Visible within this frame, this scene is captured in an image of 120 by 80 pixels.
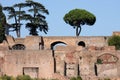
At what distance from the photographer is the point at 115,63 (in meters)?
54.7

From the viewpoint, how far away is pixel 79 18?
68125 mm

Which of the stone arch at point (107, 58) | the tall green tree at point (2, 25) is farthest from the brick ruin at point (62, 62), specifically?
the tall green tree at point (2, 25)

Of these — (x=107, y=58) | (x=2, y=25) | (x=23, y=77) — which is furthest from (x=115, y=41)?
(x=23, y=77)

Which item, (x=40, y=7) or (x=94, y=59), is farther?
(x=40, y=7)

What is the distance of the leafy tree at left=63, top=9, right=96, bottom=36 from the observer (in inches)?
2682

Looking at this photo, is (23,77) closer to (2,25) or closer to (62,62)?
(62,62)

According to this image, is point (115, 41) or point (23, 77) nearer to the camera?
point (23, 77)

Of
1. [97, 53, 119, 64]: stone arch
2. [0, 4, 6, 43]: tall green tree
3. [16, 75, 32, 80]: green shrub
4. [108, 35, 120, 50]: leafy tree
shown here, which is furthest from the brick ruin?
[0, 4, 6, 43]: tall green tree

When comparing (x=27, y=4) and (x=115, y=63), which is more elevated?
(x=27, y=4)

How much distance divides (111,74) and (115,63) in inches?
41.4

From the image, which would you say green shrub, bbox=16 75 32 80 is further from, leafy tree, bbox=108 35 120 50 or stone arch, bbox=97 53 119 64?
leafy tree, bbox=108 35 120 50

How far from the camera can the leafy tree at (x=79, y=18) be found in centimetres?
6812

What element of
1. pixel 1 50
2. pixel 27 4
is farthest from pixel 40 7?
pixel 1 50

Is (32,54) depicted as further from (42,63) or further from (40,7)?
(40,7)
